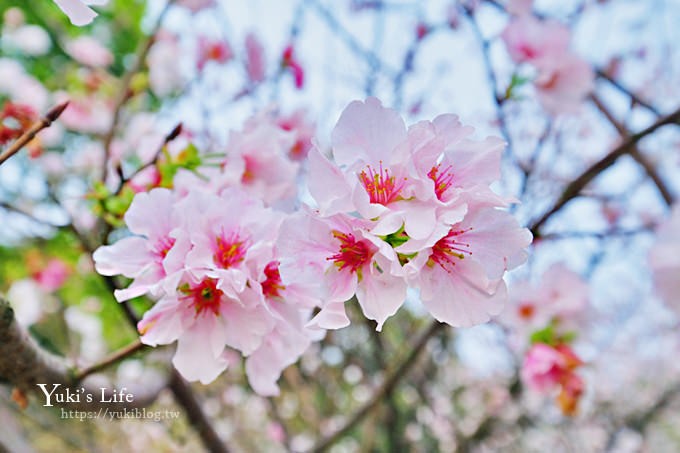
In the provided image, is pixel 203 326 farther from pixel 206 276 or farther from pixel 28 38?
pixel 28 38

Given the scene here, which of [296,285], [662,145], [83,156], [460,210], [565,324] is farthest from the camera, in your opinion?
[662,145]

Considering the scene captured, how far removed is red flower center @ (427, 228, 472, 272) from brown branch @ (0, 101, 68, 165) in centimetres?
44

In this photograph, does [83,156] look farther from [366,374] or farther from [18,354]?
[18,354]

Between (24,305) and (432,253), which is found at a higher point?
(432,253)

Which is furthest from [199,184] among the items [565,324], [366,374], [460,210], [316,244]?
[366,374]

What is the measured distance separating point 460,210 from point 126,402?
2.76 feet

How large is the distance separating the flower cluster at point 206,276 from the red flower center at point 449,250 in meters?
0.15

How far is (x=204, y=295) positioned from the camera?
592 mm

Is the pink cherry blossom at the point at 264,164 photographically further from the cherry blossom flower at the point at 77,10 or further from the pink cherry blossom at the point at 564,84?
the pink cherry blossom at the point at 564,84

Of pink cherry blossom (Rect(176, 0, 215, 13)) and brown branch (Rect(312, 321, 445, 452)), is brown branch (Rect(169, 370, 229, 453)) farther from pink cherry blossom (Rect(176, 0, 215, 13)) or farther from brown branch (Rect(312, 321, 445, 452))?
pink cherry blossom (Rect(176, 0, 215, 13))

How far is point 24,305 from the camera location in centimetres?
249

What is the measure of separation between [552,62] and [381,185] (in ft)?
3.39

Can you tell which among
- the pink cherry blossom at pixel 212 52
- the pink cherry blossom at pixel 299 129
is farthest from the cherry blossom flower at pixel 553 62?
the pink cherry blossom at pixel 212 52

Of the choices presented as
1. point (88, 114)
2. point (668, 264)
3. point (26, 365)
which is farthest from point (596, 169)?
point (88, 114)
